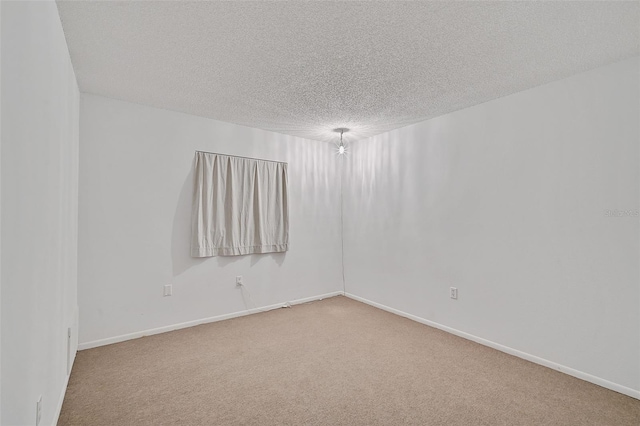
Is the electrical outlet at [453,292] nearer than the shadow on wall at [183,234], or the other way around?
the electrical outlet at [453,292]

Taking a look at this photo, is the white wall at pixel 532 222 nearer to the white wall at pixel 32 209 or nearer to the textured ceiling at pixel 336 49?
the textured ceiling at pixel 336 49

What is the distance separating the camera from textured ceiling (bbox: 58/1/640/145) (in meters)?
1.84

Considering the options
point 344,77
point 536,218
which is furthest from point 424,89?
point 536,218

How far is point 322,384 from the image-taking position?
2.41 meters

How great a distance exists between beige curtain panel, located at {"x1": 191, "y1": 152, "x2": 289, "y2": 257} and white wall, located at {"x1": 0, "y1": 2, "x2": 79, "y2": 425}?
158 cm

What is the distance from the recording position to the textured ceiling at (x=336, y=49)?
184cm

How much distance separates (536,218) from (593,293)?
73cm

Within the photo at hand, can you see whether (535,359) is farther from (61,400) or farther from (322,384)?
(61,400)

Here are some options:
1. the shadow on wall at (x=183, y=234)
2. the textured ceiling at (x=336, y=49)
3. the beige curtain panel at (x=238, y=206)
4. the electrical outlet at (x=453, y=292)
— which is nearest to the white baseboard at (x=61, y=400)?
the shadow on wall at (x=183, y=234)

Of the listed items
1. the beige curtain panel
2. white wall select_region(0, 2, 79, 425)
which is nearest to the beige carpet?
white wall select_region(0, 2, 79, 425)

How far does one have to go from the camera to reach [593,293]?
8.26 feet

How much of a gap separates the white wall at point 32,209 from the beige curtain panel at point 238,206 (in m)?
1.58

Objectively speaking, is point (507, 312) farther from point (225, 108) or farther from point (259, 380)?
point (225, 108)

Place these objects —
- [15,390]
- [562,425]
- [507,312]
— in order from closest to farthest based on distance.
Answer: [15,390] → [562,425] → [507,312]
